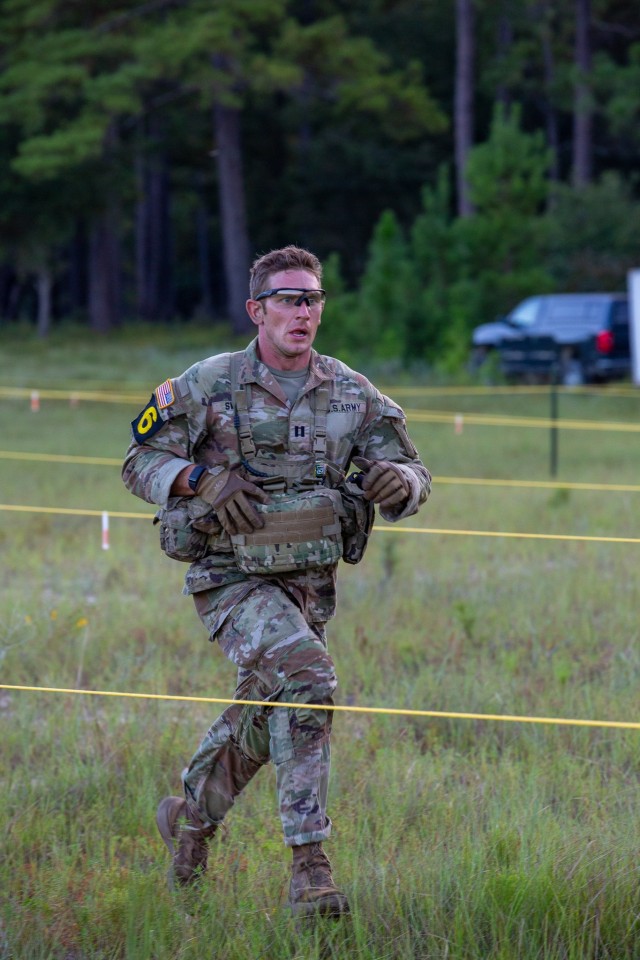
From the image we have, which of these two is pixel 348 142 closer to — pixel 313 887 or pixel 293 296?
pixel 293 296

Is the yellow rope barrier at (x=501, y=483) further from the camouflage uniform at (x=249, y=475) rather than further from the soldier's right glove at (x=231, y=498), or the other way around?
the soldier's right glove at (x=231, y=498)

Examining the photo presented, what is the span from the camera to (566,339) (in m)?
23.9

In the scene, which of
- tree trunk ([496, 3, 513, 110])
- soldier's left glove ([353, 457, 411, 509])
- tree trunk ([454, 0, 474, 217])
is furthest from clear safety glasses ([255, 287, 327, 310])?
tree trunk ([496, 3, 513, 110])

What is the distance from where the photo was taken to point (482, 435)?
55.2 feet

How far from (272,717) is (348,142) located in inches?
1524

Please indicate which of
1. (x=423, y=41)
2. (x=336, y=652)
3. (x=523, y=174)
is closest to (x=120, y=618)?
(x=336, y=652)

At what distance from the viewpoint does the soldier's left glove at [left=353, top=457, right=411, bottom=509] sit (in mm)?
3816

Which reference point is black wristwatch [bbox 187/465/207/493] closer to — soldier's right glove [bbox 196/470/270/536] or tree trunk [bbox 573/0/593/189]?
soldier's right glove [bbox 196/470/270/536]

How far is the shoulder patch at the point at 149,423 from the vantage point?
3969 mm

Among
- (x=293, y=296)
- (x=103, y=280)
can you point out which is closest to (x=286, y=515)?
Answer: (x=293, y=296)

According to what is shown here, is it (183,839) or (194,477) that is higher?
(194,477)

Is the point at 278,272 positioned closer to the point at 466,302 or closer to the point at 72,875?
the point at 72,875

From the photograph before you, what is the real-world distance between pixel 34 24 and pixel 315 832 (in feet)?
92.3

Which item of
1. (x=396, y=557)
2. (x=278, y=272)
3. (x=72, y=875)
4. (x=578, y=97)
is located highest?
(x=578, y=97)
